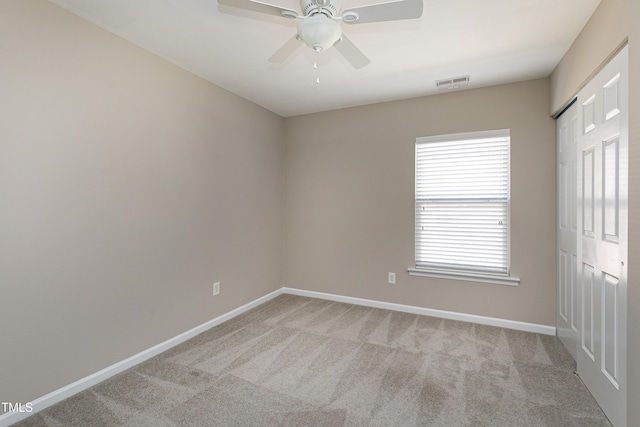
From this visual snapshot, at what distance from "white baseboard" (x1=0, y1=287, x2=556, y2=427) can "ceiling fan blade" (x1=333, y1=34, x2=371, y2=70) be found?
273 centimetres

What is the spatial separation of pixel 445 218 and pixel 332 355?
6.40 feet

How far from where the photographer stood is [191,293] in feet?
9.18

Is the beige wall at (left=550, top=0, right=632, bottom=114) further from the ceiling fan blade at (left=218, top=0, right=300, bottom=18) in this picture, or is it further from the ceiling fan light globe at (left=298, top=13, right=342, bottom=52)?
the ceiling fan blade at (left=218, top=0, right=300, bottom=18)

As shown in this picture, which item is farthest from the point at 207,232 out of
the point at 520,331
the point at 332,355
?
→ the point at 520,331

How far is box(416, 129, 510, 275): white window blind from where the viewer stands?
303 cm

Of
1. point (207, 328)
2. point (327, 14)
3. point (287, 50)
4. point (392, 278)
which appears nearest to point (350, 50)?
point (327, 14)

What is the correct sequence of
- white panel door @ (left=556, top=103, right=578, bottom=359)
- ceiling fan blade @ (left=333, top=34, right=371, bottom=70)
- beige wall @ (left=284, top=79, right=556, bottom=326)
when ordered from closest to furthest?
ceiling fan blade @ (left=333, top=34, right=371, bottom=70) → white panel door @ (left=556, top=103, right=578, bottom=359) → beige wall @ (left=284, top=79, right=556, bottom=326)

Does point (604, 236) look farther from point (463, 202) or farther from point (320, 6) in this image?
point (320, 6)

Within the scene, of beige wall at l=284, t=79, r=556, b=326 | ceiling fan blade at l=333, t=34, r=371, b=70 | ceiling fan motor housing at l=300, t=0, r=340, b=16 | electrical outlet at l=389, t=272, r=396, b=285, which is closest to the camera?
ceiling fan motor housing at l=300, t=0, r=340, b=16

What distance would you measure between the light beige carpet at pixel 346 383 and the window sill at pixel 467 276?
0.49 metres

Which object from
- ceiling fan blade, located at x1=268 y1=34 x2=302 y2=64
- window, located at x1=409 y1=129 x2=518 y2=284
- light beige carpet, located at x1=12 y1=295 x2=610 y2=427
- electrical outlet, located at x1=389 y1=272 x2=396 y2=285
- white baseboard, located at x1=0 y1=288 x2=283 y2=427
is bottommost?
light beige carpet, located at x1=12 y1=295 x2=610 y2=427

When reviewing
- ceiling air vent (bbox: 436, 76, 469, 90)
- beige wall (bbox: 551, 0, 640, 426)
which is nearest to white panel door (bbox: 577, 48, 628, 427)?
beige wall (bbox: 551, 0, 640, 426)

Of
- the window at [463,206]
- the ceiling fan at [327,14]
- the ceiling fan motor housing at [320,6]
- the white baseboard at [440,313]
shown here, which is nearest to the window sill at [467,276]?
the window at [463,206]

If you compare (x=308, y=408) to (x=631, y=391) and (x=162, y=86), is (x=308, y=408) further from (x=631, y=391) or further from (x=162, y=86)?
(x=162, y=86)
